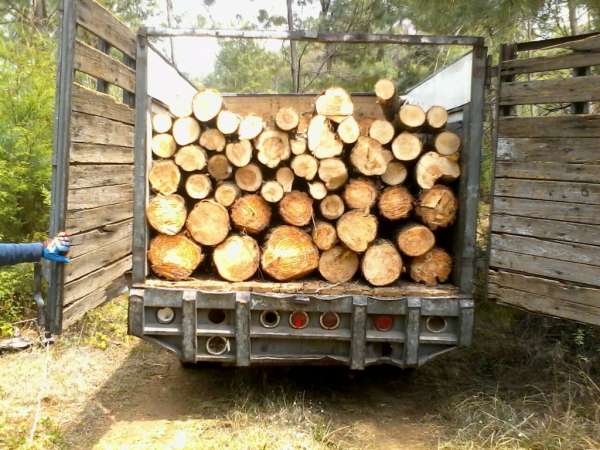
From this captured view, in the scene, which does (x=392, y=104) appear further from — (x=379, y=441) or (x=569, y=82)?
(x=379, y=441)

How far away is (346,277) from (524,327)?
2.49 meters

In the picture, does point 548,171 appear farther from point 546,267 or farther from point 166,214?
point 166,214

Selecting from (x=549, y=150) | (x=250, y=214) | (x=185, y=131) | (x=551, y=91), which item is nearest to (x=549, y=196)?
(x=549, y=150)

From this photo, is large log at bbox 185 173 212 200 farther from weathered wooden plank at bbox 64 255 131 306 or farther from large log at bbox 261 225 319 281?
weathered wooden plank at bbox 64 255 131 306

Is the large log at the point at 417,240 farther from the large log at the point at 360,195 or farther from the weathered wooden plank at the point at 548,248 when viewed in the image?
the weathered wooden plank at the point at 548,248

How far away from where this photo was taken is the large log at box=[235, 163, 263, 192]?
3939 mm

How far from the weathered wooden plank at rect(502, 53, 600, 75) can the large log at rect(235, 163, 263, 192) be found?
1.88 m

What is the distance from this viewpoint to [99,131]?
345 centimetres

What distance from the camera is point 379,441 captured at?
363cm

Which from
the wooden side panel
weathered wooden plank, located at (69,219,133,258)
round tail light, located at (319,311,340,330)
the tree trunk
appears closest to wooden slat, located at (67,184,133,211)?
A: weathered wooden plank, located at (69,219,133,258)

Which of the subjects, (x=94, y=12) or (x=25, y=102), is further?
(x=25, y=102)

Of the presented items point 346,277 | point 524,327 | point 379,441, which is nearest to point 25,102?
point 346,277

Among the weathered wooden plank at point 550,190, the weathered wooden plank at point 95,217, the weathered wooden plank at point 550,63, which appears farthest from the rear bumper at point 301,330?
the weathered wooden plank at point 550,63

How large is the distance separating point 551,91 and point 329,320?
7.04 feet
